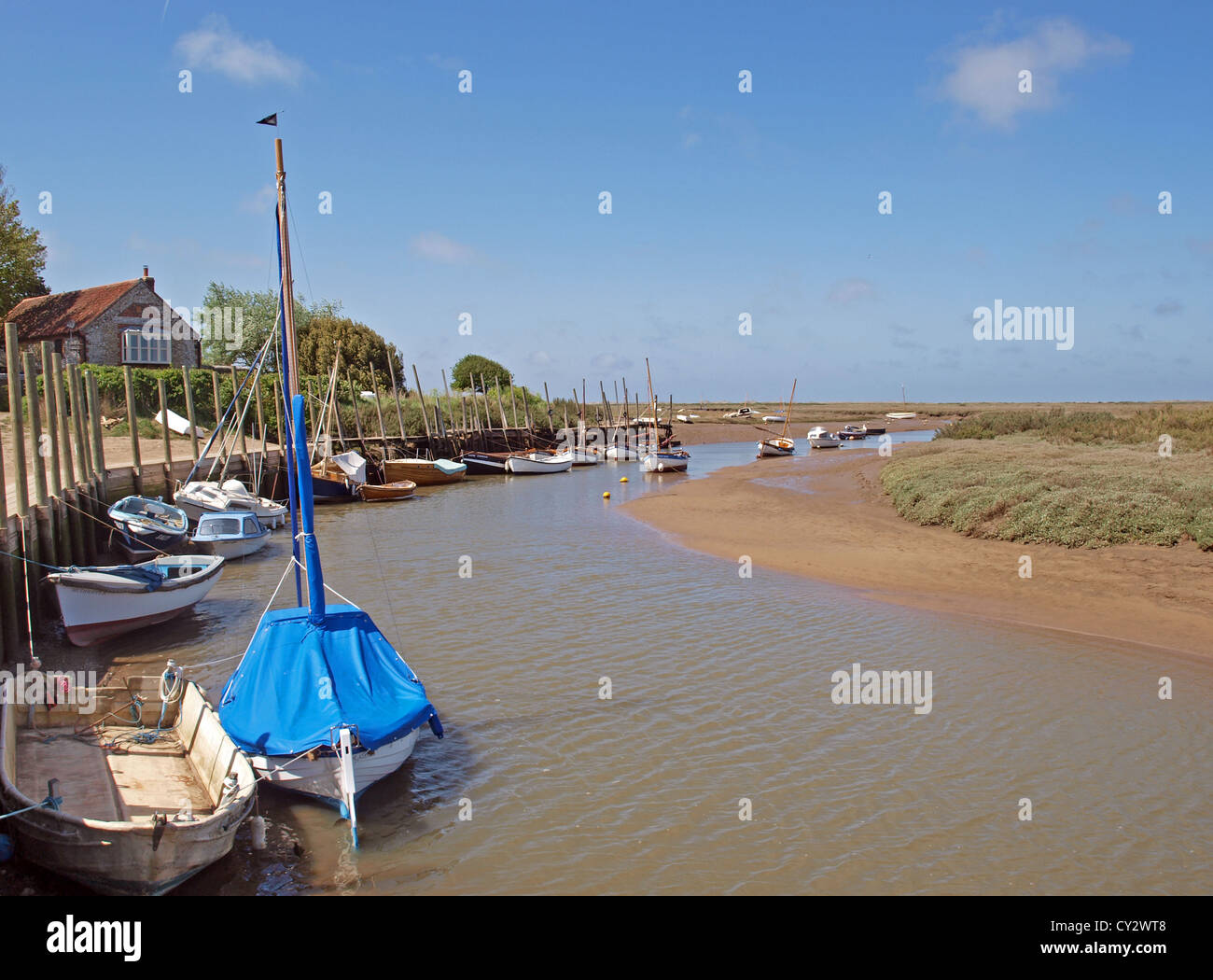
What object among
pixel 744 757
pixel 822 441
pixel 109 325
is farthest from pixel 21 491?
pixel 822 441

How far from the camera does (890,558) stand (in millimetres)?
22375

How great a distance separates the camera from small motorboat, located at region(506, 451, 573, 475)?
54.5m

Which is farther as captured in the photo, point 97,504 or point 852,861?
point 97,504

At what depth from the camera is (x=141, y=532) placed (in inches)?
734

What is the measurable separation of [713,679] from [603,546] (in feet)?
42.6

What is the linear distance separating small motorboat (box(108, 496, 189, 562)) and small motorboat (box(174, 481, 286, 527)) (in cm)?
443

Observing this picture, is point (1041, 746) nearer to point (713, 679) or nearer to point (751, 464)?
point (713, 679)

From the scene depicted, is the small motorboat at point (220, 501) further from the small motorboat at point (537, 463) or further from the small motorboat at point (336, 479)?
the small motorboat at point (537, 463)

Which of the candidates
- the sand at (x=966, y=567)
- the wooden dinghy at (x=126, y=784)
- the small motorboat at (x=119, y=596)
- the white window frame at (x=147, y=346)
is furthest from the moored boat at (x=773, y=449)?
the wooden dinghy at (x=126, y=784)

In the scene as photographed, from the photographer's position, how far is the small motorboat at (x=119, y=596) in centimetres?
1331

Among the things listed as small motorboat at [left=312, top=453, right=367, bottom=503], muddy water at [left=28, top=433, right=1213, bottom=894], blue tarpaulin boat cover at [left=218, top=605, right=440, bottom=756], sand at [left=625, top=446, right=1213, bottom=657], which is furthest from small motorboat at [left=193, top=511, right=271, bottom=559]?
small motorboat at [left=312, top=453, right=367, bottom=503]

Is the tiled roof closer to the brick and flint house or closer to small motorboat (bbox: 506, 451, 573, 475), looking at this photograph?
the brick and flint house

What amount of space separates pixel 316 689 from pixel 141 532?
11.9 meters
